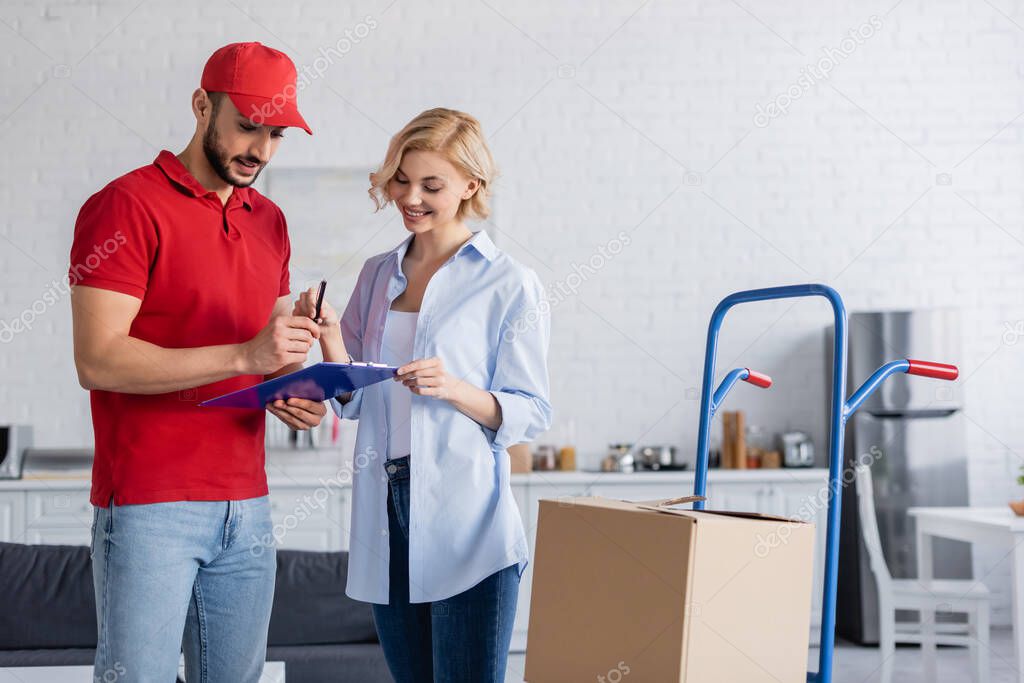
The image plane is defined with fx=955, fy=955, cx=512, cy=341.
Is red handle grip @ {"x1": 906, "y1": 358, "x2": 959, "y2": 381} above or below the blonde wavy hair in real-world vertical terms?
below

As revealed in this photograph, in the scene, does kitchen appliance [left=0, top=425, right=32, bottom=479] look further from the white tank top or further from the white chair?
the white chair

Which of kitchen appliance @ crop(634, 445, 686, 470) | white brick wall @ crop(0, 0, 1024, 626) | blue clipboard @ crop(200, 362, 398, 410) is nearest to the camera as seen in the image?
blue clipboard @ crop(200, 362, 398, 410)

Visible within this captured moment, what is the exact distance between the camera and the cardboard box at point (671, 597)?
4.29 feet

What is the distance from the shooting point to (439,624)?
63.4 inches

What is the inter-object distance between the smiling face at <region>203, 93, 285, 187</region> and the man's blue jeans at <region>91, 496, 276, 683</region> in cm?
55

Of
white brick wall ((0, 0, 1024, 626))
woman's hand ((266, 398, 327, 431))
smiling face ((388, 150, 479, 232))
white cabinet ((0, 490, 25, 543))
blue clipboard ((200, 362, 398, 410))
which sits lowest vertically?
white cabinet ((0, 490, 25, 543))

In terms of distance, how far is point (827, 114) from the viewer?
512 cm

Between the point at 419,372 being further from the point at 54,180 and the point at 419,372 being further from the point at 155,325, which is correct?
the point at 54,180

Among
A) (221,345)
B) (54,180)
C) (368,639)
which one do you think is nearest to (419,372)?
(221,345)

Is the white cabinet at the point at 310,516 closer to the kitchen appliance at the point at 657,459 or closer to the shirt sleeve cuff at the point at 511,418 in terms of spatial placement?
Result: the kitchen appliance at the point at 657,459

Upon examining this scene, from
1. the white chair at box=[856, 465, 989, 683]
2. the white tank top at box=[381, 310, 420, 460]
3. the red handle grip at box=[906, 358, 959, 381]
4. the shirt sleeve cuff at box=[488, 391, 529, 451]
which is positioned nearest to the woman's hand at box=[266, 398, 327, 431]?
the white tank top at box=[381, 310, 420, 460]

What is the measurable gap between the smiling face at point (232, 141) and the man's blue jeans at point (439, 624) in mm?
560

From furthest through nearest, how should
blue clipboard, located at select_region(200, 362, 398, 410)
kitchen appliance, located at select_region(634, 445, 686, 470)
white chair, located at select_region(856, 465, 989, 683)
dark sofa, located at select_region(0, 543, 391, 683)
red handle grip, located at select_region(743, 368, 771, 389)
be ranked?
kitchen appliance, located at select_region(634, 445, 686, 470) < white chair, located at select_region(856, 465, 989, 683) < dark sofa, located at select_region(0, 543, 391, 683) < red handle grip, located at select_region(743, 368, 771, 389) < blue clipboard, located at select_region(200, 362, 398, 410)

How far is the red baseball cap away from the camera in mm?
1550
